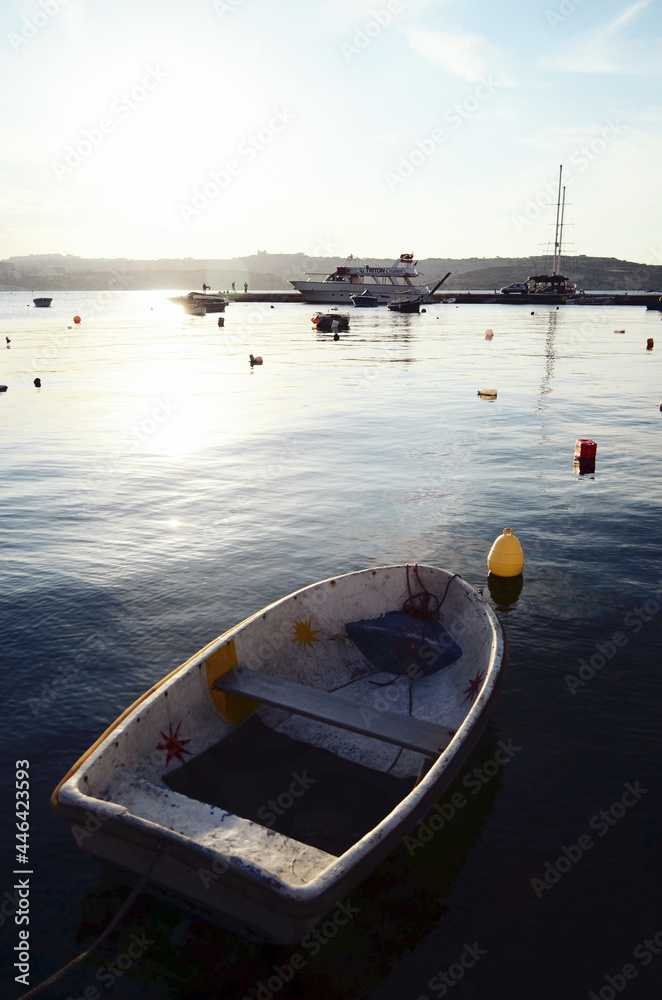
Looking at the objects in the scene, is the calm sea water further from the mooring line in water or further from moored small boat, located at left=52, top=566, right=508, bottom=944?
moored small boat, located at left=52, top=566, right=508, bottom=944

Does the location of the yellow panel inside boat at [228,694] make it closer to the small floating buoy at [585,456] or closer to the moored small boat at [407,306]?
the small floating buoy at [585,456]

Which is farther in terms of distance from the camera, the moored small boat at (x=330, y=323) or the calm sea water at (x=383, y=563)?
the moored small boat at (x=330, y=323)

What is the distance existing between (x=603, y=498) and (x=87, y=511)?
12293 millimetres

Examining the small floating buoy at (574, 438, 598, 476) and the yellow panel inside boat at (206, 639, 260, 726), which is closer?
the yellow panel inside boat at (206, 639, 260, 726)

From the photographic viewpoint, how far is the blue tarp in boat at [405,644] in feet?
27.8

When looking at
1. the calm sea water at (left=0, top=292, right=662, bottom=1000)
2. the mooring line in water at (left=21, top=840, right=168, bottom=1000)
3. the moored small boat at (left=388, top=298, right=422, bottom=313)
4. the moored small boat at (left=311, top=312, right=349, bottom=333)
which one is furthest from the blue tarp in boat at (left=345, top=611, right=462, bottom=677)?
the moored small boat at (left=388, top=298, right=422, bottom=313)

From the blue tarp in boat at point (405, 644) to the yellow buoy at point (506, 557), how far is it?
301 cm

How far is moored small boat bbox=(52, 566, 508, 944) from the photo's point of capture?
4.68 m

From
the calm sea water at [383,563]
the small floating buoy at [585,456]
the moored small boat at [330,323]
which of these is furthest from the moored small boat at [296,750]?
the moored small boat at [330,323]

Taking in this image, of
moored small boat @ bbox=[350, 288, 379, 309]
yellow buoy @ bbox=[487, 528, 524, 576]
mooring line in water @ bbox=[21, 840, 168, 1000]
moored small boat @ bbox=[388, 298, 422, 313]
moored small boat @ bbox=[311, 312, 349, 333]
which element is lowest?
mooring line in water @ bbox=[21, 840, 168, 1000]

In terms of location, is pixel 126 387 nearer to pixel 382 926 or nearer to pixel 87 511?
pixel 87 511

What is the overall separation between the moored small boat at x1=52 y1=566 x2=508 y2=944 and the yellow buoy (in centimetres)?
273

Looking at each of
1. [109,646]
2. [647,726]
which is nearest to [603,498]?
[647,726]

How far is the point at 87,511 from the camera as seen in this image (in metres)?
15.4
